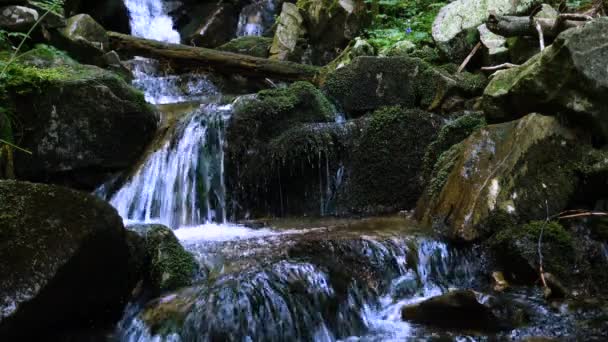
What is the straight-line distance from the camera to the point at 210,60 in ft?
32.5

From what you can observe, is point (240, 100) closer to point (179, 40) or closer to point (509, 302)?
point (509, 302)

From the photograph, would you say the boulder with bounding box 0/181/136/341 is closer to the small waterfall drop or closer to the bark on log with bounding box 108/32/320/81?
the bark on log with bounding box 108/32/320/81

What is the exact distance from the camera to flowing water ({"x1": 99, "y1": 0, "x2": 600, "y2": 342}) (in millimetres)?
3865

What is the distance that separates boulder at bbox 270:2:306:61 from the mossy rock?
23.2ft

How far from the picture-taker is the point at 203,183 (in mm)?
6965

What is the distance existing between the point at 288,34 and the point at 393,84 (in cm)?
410

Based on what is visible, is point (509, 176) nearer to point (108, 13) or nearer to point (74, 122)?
point (74, 122)

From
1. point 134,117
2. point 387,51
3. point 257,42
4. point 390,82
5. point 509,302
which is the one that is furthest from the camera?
point 257,42

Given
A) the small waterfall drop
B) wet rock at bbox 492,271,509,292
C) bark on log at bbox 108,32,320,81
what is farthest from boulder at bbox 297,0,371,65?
wet rock at bbox 492,271,509,292

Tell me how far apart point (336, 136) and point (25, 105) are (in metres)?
3.79

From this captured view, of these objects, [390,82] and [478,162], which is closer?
[478,162]

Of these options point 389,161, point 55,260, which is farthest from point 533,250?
point 55,260

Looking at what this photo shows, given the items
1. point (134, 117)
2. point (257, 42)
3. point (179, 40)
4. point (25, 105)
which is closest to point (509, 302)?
point (134, 117)

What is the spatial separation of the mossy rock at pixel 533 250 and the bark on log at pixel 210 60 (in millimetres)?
5351
